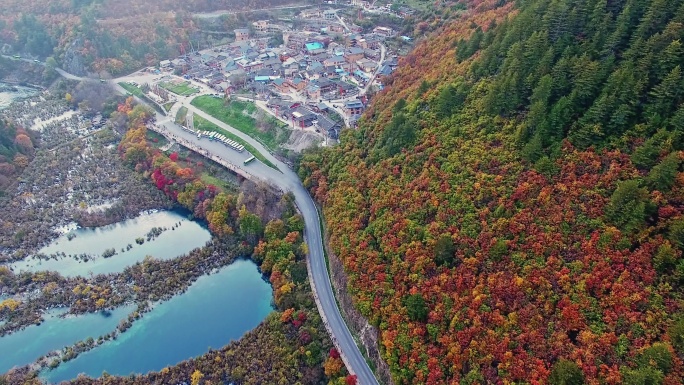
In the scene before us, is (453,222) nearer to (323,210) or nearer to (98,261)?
(323,210)

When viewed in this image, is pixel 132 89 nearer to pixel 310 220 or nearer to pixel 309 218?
pixel 309 218

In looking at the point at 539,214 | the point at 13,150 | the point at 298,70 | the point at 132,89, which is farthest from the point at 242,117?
the point at 539,214

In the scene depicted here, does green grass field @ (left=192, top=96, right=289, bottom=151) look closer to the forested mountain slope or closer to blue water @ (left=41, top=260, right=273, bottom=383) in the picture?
blue water @ (left=41, top=260, right=273, bottom=383)

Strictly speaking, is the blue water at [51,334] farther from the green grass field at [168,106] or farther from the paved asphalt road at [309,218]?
the green grass field at [168,106]

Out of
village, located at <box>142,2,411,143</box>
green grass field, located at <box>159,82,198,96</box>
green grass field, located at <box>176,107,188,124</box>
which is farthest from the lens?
green grass field, located at <box>159,82,198,96</box>

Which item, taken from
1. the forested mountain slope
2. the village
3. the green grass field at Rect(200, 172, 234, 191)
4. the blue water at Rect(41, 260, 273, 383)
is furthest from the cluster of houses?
the blue water at Rect(41, 260, 273, 383)

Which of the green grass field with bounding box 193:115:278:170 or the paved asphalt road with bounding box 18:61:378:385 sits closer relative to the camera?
the paved asphalt road with bounding box 18:61:378:385

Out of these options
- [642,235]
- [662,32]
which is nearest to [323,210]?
[642,235]
